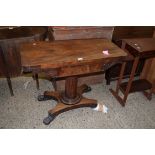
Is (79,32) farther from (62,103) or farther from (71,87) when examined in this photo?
(62,103)

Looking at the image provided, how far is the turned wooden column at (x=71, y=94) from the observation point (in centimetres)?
179

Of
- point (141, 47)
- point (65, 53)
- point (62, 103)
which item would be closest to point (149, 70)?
point (141, 47)

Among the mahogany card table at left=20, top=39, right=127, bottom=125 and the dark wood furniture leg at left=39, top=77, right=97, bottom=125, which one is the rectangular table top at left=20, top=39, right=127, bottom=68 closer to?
the mahogany card table at left=20, top=39, right=127, bottom=125

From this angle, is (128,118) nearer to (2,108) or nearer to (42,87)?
(42,87)

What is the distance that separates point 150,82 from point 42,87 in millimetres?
1373

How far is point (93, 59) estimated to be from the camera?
4.61 ft

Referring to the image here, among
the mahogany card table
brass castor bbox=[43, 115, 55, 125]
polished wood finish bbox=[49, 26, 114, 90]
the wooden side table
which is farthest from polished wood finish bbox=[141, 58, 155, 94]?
brass castor bbox=[43, 115, 55, 125]

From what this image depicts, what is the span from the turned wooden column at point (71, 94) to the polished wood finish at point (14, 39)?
570 millimetres

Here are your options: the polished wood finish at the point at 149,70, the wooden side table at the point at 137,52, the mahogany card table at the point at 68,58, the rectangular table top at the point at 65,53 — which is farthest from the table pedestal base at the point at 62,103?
the polished wood finish at the point at 149,70

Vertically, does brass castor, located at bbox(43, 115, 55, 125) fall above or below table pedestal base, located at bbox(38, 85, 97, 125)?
below

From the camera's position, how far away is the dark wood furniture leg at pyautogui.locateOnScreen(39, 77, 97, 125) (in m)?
1.77

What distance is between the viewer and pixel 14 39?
1770 mm

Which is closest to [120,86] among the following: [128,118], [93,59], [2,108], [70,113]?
[128,118]

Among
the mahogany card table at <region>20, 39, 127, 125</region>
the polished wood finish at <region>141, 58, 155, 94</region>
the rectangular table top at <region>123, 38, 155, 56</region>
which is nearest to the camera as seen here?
the mahogany card table at <region>20, 39, 127, 125</region>
